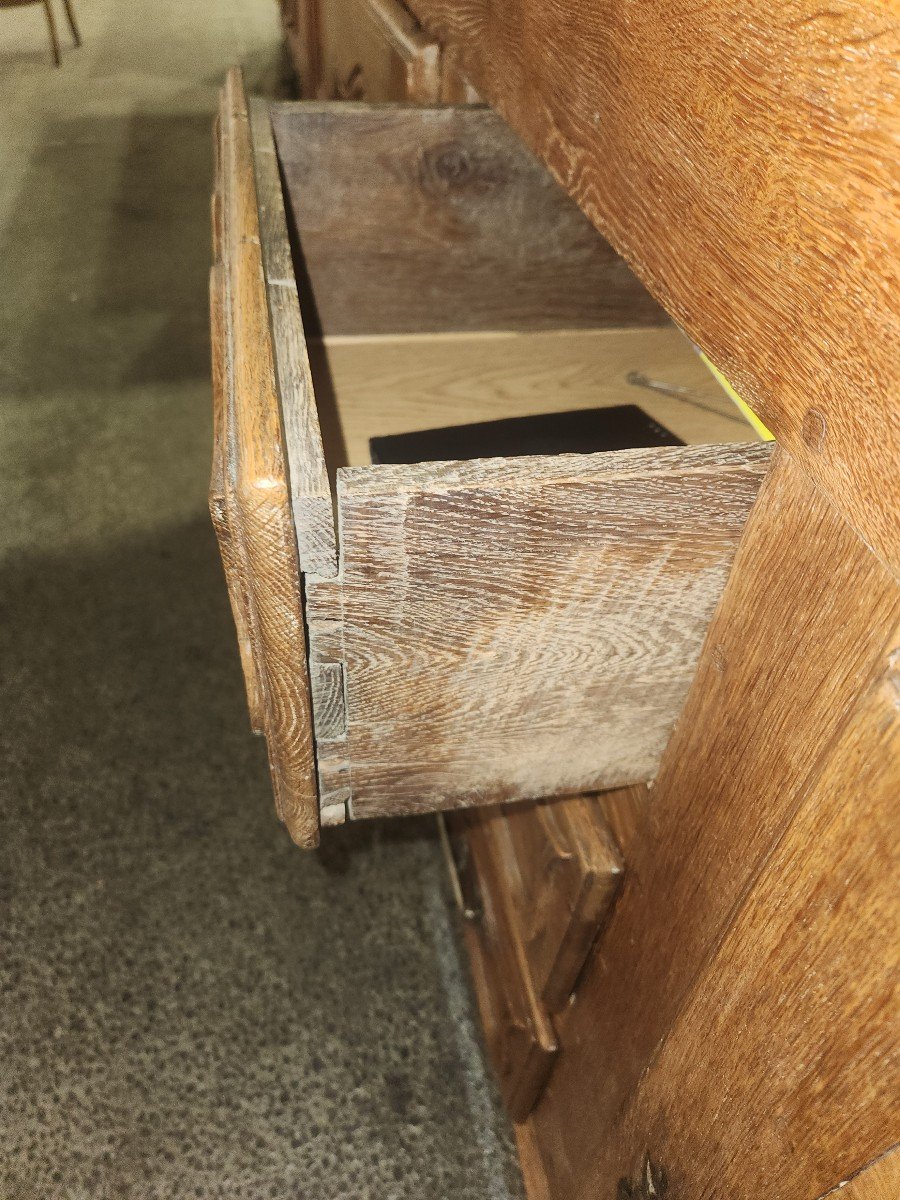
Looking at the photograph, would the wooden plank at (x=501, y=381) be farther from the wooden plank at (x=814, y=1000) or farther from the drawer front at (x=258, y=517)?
the wooden plank at (x=814, y=1000)

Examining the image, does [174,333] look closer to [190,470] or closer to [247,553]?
[190,470]

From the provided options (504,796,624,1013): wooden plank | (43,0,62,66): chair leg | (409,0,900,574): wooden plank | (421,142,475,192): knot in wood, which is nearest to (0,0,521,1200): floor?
(504,796,624,1013): wooden plank

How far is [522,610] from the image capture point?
2.03ft

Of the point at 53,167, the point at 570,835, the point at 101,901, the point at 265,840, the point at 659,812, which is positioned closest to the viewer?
the point at 659,812

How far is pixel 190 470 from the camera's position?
7.41 ft

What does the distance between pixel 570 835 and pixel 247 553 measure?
505 millimetres

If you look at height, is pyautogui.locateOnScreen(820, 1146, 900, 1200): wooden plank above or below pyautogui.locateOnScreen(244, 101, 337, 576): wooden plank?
below

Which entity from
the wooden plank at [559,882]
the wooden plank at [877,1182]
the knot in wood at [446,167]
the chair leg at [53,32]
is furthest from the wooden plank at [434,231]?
the chair leg at [53,32]

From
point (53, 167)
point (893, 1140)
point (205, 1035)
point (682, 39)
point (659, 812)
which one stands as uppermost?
point (682, 39)

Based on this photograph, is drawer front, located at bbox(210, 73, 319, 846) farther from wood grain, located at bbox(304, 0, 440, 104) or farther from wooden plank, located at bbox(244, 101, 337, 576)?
wood grain, located at bbox(304, 0, 440, 104)

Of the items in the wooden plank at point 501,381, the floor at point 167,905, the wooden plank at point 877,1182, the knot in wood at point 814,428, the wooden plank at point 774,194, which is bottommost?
the floor at point 167,905

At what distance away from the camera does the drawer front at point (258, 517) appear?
535 millimetres

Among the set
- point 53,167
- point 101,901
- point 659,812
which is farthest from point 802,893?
point 53,167

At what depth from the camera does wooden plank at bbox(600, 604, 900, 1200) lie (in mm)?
443
